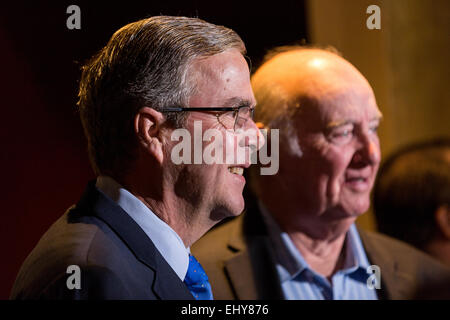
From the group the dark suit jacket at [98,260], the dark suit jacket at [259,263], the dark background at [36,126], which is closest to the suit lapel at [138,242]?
the dark suit jacket at [98,260]

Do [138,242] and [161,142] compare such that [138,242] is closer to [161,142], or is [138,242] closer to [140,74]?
[161,142]

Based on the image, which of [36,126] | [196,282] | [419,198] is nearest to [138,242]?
[196,282]

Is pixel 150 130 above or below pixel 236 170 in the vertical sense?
above

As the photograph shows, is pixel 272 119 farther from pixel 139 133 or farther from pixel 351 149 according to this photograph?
pixel 139 133

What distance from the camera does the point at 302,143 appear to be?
1.91m

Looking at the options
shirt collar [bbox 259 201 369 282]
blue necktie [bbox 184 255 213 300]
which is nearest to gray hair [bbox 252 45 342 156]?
shirt collar [bbox 259 201 369 282]

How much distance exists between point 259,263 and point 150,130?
805 millimetres

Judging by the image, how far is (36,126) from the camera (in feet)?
5.90

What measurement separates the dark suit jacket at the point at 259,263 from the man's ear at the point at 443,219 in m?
0.19

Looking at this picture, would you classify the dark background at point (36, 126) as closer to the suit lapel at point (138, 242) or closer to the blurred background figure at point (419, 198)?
the suit lapel at point (138, 242)

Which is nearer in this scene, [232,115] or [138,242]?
[138,242]

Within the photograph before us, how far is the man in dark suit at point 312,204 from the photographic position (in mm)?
1849

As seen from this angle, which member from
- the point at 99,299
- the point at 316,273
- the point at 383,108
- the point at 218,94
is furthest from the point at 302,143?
the point at 383,108

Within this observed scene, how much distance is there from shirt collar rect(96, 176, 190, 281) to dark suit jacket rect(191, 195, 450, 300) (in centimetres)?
54
